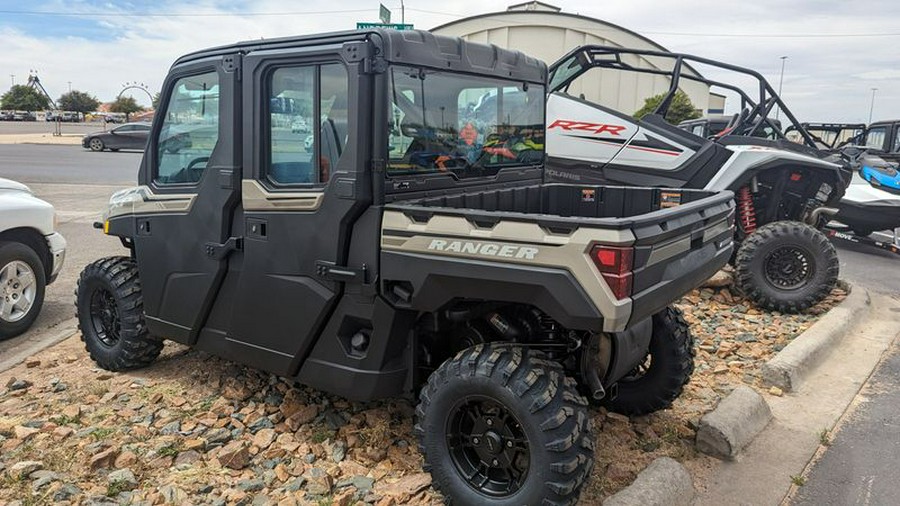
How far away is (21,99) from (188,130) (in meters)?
86.1

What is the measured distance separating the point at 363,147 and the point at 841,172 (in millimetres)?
6628

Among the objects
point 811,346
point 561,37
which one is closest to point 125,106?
point 561,37

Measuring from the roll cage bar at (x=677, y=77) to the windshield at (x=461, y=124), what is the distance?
3.76 m

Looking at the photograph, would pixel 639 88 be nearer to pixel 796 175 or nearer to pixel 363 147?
pixel 796 175

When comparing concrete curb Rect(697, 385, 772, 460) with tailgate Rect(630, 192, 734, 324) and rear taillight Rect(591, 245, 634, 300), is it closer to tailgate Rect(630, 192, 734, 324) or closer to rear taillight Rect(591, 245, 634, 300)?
tailgate Rect(630, 192, 734, 324)

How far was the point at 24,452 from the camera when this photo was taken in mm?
3711

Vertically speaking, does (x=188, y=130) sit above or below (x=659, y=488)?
above

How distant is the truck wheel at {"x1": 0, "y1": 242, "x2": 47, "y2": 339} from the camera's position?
18.9ft

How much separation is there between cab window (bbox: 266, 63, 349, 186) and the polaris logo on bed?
2.46ft

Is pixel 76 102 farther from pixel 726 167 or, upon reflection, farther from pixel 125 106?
pixel 726 167

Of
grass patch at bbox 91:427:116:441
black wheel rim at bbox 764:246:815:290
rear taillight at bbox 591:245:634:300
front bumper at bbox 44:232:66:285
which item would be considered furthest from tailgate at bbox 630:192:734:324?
front bumper at bbox 44:232:66:285

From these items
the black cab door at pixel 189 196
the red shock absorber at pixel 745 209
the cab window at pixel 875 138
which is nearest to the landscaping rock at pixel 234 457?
the black cab door at pixel 189 196

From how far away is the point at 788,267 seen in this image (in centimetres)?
701

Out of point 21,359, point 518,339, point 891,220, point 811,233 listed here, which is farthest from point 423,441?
point 891,220
